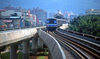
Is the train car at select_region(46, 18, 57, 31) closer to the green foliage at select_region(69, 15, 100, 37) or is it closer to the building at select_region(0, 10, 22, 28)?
the green foliage at select_region(69, 15, 100, 37)

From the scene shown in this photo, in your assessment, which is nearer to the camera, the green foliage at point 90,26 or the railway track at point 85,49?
the railway track at point 85,49

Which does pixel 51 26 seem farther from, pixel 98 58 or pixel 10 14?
pixel 10 14

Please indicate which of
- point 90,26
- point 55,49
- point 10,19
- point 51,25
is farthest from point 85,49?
point 10,19

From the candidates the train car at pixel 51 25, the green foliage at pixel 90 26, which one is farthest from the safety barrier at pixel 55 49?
the train car at pixel 51 25

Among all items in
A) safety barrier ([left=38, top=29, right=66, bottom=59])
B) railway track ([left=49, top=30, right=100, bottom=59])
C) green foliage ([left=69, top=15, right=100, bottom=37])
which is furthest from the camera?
green foliage ([left=69, top=15, right=100, bottom=37])

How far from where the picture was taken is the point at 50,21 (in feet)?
107

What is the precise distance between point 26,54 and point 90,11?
503 ft

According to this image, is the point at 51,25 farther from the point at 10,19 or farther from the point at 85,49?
the point at 10,19

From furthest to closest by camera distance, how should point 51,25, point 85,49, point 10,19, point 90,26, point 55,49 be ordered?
point 10,19 → point 90,26 → point 51,25 → point 85,49 → point 55,49

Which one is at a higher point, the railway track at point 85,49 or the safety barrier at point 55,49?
the safety barrier at point 55,49

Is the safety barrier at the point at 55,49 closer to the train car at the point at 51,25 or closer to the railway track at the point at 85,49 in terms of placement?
the railway track at the point at 85,49

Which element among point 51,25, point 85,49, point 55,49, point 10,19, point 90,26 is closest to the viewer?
A: point 55,49

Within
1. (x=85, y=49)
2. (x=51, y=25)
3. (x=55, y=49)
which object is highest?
(x=55, y=49)

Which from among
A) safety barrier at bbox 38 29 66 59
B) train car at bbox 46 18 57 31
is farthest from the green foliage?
safety barrier at bbox 38 29 66 59
